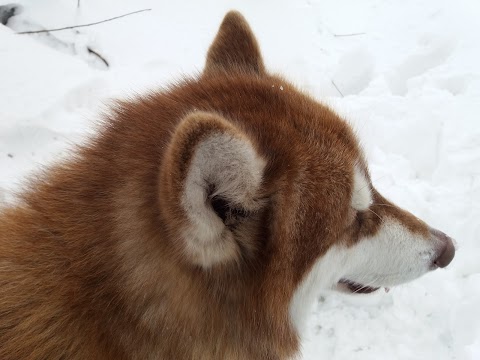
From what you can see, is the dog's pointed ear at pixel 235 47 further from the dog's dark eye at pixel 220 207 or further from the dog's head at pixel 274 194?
the dog's dark eye at pixel 220 207

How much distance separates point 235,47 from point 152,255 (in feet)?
3.63

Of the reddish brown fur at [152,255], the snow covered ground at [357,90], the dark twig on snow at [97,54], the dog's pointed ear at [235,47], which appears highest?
the dog's pointed ear at [235,47]

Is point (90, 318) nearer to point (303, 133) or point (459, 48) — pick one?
point (303, 133)

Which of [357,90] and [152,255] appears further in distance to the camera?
[357,90]

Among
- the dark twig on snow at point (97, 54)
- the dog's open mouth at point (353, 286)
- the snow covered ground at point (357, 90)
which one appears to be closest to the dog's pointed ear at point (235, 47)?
the snow covered ground at point (357, 90)

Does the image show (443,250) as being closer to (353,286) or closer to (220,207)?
(353,286)

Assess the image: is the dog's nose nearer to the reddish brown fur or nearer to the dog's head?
the dog's head

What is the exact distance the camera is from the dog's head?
1.29 metres

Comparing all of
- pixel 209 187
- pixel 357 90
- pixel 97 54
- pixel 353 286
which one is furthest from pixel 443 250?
pixel 97 54

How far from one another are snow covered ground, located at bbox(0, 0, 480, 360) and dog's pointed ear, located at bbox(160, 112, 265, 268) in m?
1.14

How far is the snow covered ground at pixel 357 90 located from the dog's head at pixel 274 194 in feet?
1.98

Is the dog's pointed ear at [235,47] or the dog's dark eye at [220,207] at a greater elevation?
the dog's pointed ear at [235,47]

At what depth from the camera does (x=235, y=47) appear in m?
2.20

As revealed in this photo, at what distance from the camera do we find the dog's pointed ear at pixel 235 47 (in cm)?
217
